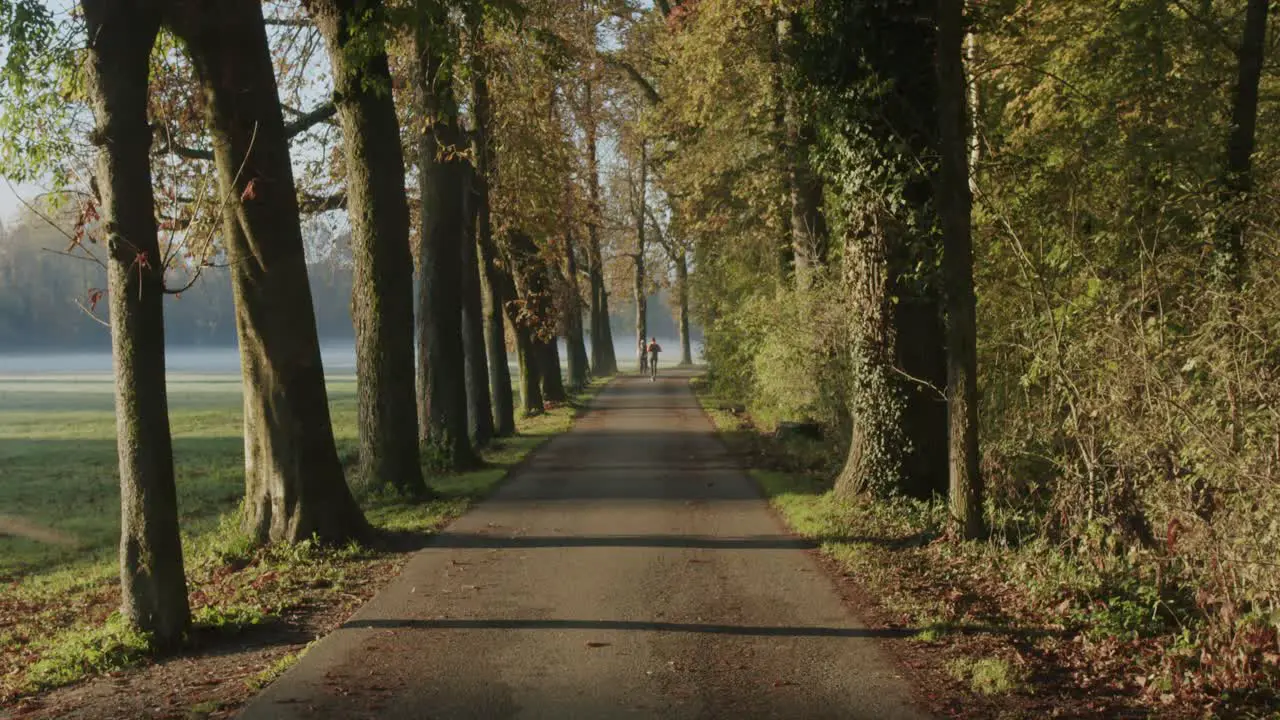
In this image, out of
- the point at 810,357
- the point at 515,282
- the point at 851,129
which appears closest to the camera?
the point at 851,129

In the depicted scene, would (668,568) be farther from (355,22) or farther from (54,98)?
(355,22)

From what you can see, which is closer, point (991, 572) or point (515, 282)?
point (991, 572)

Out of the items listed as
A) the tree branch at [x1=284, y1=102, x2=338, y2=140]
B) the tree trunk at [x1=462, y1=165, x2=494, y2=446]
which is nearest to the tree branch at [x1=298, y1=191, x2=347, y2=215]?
the tree trunk at [x1=462, y1=165, x2=494, y2=446]

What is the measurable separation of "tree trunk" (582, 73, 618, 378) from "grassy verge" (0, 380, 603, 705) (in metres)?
8.06

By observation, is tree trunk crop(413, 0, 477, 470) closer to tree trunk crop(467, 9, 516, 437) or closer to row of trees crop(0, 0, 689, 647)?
row of trees crop(0, 0, 689, 647)

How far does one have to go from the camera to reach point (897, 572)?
9.90 metres

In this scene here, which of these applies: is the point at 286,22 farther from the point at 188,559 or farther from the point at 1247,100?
the point at 1247,100

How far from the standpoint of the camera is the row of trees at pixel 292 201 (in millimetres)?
7781

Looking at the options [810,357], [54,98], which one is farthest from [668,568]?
[810,357]

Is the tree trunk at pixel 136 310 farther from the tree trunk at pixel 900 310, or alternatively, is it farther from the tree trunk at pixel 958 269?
the tree trunk at pixel 900 310

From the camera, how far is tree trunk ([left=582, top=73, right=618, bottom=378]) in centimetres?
3200

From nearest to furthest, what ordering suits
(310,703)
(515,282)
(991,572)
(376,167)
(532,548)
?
(310,703) → (991,572) → (532,548) → (376,167) → (515,282)

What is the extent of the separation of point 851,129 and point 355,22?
6.26m

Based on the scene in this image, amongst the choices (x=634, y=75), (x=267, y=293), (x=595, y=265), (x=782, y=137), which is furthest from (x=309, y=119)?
(x=595, y=265)
